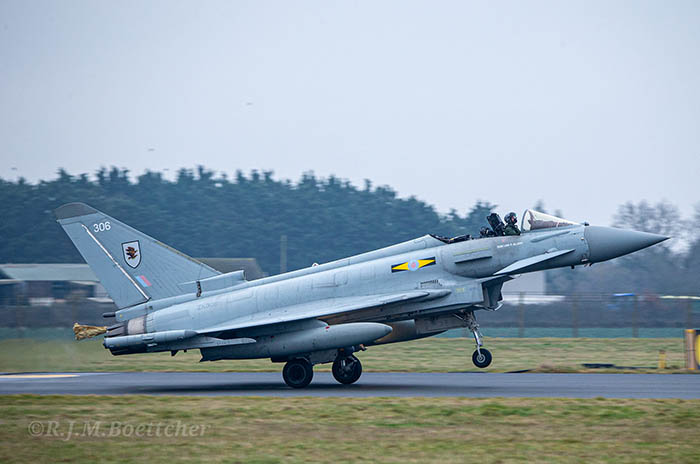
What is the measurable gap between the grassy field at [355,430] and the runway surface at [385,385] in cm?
173

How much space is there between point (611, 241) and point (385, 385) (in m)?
5.89

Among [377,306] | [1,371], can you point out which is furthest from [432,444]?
[1,371]

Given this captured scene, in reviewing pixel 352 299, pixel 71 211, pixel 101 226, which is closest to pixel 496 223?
pixel 352 299

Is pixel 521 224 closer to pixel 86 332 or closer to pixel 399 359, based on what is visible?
pixel 399 359

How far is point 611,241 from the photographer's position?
1772cm

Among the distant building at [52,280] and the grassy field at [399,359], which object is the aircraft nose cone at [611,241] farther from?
the distant building at [52,280]

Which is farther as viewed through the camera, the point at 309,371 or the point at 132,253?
the point at 132,253

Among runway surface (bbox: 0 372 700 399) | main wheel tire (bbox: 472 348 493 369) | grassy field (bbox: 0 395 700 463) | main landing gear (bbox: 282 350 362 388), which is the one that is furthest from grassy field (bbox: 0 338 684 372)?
grassy field (bbox: 0 395 700 463)

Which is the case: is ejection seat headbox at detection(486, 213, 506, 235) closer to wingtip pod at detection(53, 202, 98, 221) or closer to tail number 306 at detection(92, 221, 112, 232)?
tail number 306 at detection(92, 221, 112, 232)

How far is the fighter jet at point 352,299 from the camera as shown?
57.0 ft

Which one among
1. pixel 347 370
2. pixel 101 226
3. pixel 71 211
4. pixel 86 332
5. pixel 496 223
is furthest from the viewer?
pixel 71 211

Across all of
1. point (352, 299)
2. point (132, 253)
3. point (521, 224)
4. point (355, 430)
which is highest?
point (521, 224)

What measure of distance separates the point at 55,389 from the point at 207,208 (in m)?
69.5

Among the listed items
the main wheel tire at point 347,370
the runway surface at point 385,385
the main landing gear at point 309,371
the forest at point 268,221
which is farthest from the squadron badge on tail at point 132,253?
the forest at point 268,221
